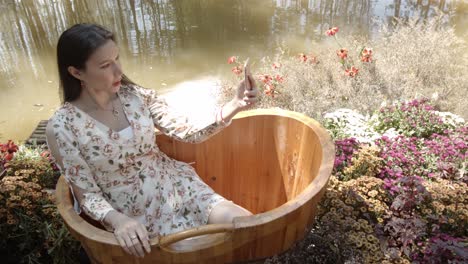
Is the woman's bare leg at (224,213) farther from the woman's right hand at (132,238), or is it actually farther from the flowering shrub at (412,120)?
the flowering shrub at (412,120)

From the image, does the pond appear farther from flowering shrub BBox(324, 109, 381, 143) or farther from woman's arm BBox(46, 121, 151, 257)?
woman's arm BBox(46, 121, 151, 257)

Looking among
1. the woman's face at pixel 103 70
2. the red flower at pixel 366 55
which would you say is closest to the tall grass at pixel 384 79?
the red flower at pixel 366 55

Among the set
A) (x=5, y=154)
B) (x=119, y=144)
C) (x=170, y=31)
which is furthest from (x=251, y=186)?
(x=170, y=31)

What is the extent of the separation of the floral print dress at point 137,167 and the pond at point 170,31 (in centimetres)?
257

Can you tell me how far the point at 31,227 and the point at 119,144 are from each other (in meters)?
0.72

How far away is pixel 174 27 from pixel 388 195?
466 centimetres

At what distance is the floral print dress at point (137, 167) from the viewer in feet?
5.08

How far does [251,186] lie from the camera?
223 centimetres

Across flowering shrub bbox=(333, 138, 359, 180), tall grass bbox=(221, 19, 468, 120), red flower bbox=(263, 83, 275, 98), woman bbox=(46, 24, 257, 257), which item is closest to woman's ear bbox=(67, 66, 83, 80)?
woman bbox=(46, 24, 257, 257)

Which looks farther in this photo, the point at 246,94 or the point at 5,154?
the point at 5,154

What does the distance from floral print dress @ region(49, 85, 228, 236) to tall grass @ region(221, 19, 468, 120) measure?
5.06 ft

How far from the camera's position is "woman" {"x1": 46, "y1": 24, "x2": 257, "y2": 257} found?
4.94ft

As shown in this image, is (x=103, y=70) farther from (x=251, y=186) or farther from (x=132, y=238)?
(x=251, y=186)

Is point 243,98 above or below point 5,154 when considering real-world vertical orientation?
above
